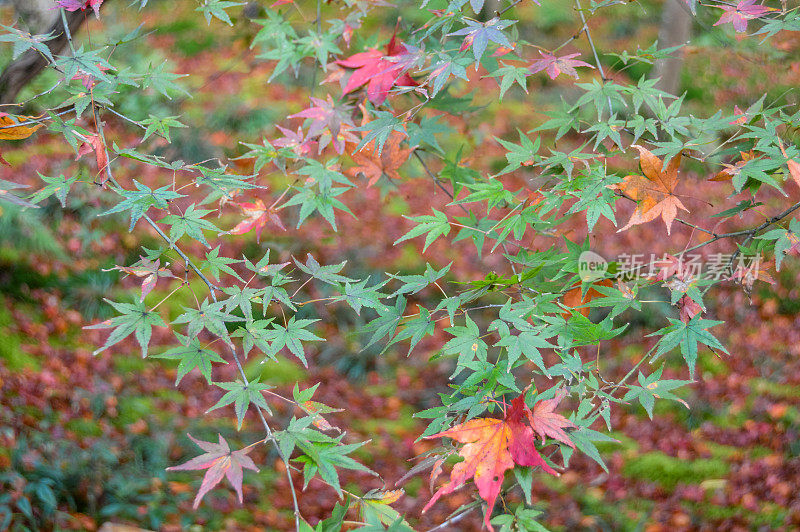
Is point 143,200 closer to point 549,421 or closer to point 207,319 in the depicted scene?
point 207,319

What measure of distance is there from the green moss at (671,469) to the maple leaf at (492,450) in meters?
2.45

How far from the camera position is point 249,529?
2.73 m

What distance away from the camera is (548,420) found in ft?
3.62

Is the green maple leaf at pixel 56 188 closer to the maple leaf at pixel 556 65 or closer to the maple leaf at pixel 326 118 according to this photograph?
the maple leaf at pixel 326 118

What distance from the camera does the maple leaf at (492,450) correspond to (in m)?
1.04

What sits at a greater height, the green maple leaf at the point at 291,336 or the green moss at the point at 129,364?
the green maple leaf at the point at 291,336

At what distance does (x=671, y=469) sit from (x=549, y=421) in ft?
8.26

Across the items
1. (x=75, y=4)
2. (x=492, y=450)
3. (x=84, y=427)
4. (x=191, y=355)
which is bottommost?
(x=84, y=427)

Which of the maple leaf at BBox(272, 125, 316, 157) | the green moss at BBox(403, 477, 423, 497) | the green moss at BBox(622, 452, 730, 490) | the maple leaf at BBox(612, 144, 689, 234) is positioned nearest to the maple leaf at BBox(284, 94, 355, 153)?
the maple leaf at BBox(272, 125, 316, 157)

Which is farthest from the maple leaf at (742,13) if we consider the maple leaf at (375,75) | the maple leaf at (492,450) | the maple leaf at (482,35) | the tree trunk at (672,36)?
the tree trunk at (672,36)

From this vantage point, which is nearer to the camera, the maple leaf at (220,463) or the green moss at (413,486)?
the maple leaf at (220,463)

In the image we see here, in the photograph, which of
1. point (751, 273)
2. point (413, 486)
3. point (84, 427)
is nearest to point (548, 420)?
point (751, 273)

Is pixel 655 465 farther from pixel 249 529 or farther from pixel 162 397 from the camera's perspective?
pixel 162 397

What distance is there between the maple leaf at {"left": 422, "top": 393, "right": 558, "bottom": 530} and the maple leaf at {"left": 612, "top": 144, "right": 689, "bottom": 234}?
46 cm
